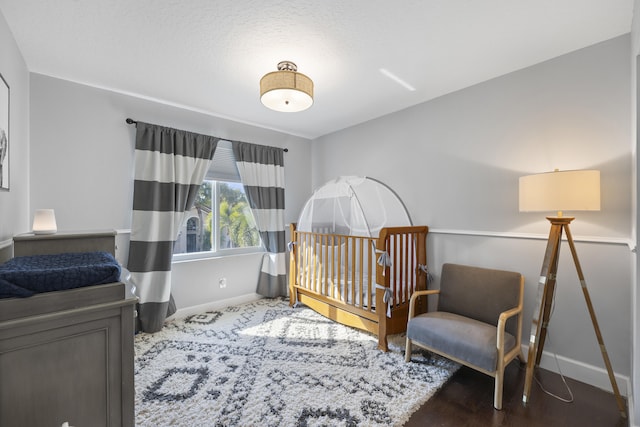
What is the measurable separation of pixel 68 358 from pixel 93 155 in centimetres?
226

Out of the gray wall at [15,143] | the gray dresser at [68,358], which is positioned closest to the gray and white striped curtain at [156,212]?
the gray wall at [15,143]

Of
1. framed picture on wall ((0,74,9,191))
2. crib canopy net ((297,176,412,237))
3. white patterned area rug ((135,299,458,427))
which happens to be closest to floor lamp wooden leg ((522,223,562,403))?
white patterned area rug ((135,299,458,427))

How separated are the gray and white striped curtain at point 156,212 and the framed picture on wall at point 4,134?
41.2 inches

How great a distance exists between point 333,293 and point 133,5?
2.70m

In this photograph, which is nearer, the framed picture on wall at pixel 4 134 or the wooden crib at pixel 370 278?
the framed picture on wall at pixel 4 134

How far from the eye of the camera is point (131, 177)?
2762mm

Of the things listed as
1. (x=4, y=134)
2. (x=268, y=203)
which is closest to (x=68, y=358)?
(x=4, y=134)

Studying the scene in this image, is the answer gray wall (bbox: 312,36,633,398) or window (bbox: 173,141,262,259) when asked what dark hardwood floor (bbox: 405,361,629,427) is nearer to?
gray wall (bbox: 312,36,633,398)

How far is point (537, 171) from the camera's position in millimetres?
2160

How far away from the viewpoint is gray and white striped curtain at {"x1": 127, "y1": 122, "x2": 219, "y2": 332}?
2.71 metres

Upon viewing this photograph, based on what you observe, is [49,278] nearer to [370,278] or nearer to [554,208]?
[370,278]

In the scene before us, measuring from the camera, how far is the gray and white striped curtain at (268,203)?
3520 mm

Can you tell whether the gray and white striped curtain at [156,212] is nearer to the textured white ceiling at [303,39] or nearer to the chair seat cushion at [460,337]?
the textured white ceiling at [303,39]

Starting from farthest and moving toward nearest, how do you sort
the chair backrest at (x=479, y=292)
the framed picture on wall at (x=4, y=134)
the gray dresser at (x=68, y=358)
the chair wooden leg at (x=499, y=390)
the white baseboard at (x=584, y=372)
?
the chair backrest at (x=479, y=292) < the white baseboard at (x=584, y=372) < the chair wooden leg at (x=499, y=390) < the framed picture on wall at (x=4, y=134) < the gray dresser at (x=68, y=358)
